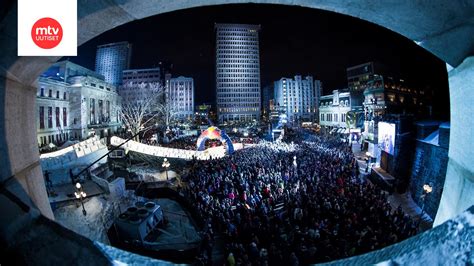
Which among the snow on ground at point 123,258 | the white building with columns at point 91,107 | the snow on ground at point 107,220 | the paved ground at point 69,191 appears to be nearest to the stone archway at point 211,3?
the snow on ground at point 123,258

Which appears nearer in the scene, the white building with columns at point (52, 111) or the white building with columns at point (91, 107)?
the white building with columns at point (52, 111)

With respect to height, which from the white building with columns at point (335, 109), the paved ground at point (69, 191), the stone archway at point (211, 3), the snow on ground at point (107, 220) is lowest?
the snow on ground at point (107, 220)

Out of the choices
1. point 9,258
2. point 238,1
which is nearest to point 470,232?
point 238,1

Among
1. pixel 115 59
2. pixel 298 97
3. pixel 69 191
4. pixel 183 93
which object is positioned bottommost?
pixel 69 191

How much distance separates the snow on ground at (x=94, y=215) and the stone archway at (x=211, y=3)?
10.5 metres

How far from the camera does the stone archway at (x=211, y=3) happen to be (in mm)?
1723

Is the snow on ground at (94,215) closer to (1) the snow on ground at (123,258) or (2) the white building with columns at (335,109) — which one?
(1) the snow on ground at (123,258)

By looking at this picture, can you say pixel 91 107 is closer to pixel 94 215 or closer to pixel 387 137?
pixel 94 215

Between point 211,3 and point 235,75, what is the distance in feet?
426

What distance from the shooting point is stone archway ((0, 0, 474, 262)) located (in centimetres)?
172

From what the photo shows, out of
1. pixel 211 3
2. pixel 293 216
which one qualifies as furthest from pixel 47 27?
pixel 293 216

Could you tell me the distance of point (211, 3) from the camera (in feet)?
7.17

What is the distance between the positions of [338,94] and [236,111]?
65832 mm

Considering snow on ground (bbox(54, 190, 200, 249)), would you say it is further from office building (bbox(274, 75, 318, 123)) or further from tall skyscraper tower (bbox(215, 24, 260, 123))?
office building (bbox(274, 75, 318, 123))
